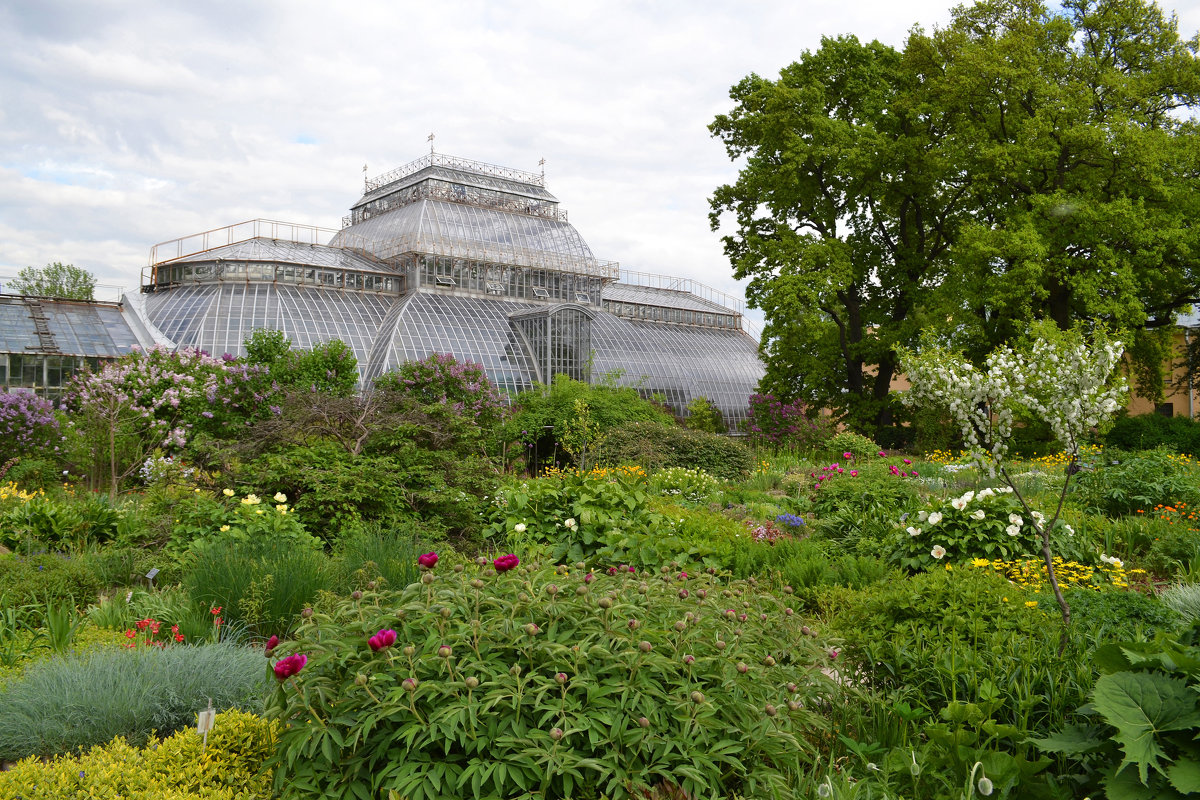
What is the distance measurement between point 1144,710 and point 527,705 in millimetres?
2346

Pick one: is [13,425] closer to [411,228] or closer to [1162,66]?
[411,228]

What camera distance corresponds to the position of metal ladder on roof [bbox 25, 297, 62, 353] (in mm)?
23531

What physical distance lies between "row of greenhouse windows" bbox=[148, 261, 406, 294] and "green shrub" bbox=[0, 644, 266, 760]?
1047 inches

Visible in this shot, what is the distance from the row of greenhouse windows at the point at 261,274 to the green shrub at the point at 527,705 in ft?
91.0

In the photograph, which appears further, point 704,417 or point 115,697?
point 704,417

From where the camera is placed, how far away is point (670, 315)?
38688mm

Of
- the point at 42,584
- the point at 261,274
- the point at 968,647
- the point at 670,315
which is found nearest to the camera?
the point at 968,647

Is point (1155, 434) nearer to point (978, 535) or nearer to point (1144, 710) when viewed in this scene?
point (978, 535)

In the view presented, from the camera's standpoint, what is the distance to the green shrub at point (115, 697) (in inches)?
152

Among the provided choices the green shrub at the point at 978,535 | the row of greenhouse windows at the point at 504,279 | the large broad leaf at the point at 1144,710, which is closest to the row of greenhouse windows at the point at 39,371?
the row of greenhouse windows at the point at 504,279

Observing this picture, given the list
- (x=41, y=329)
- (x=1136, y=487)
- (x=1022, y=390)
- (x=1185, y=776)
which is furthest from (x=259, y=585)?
(x=41, y=329)

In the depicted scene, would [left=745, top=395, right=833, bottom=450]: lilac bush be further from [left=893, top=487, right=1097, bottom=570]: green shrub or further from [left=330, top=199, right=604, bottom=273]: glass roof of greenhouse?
[left=330, top=199, right=604, bottom=273]: glass roof of greenhouse

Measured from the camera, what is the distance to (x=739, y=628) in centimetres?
399

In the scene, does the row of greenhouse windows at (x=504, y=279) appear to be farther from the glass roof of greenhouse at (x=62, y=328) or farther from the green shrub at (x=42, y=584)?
the green shrub at (x=42, y=584)
